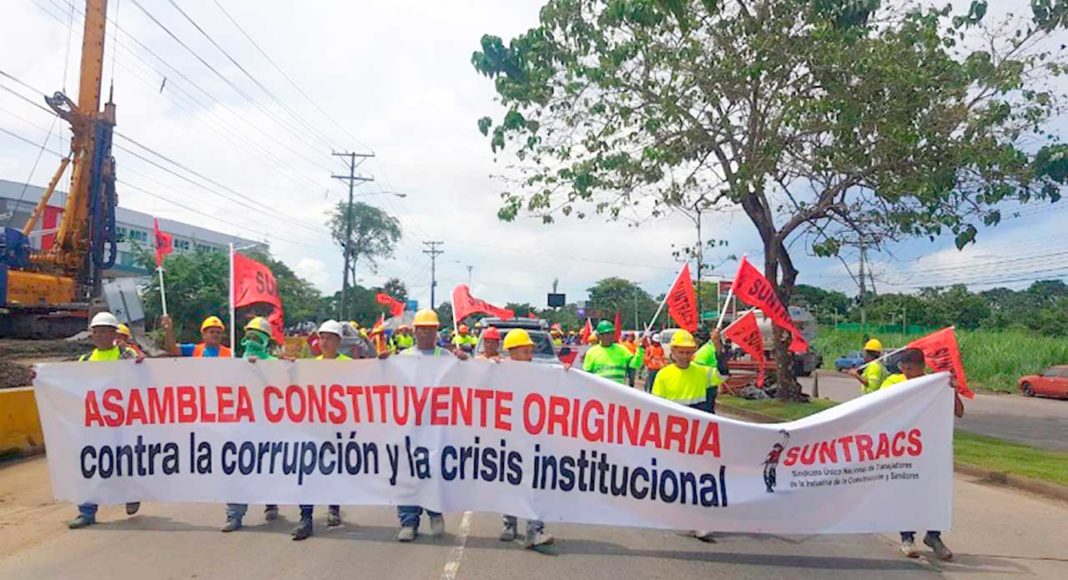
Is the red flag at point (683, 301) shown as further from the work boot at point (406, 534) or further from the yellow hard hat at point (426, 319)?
the work boot at point (406, 534)

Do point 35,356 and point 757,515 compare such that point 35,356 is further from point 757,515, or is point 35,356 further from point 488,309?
point 757,515

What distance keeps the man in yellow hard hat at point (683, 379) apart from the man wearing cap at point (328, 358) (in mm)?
2753

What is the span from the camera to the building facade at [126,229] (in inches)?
1715

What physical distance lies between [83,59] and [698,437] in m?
24.8

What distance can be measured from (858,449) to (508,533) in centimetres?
279

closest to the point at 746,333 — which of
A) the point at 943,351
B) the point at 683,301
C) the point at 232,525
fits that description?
the point at 683,301

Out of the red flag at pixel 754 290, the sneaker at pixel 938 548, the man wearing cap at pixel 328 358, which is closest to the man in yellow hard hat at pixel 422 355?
the man wearing cap at pixel 328 358

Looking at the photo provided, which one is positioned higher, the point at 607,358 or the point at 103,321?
the point at 103,321

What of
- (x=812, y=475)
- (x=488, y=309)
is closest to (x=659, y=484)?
(x=812, y=475)

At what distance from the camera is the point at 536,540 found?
6.81 m

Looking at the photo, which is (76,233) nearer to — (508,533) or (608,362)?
(608,362)

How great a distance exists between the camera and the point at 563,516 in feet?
22.2

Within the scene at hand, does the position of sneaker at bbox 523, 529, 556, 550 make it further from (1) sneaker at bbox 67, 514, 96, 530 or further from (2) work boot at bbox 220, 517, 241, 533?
(1) sneaker at bbox 67, 514, 96, 530

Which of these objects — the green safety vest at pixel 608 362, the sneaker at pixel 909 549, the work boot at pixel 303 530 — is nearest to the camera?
the sneaker at pixel 909 549
